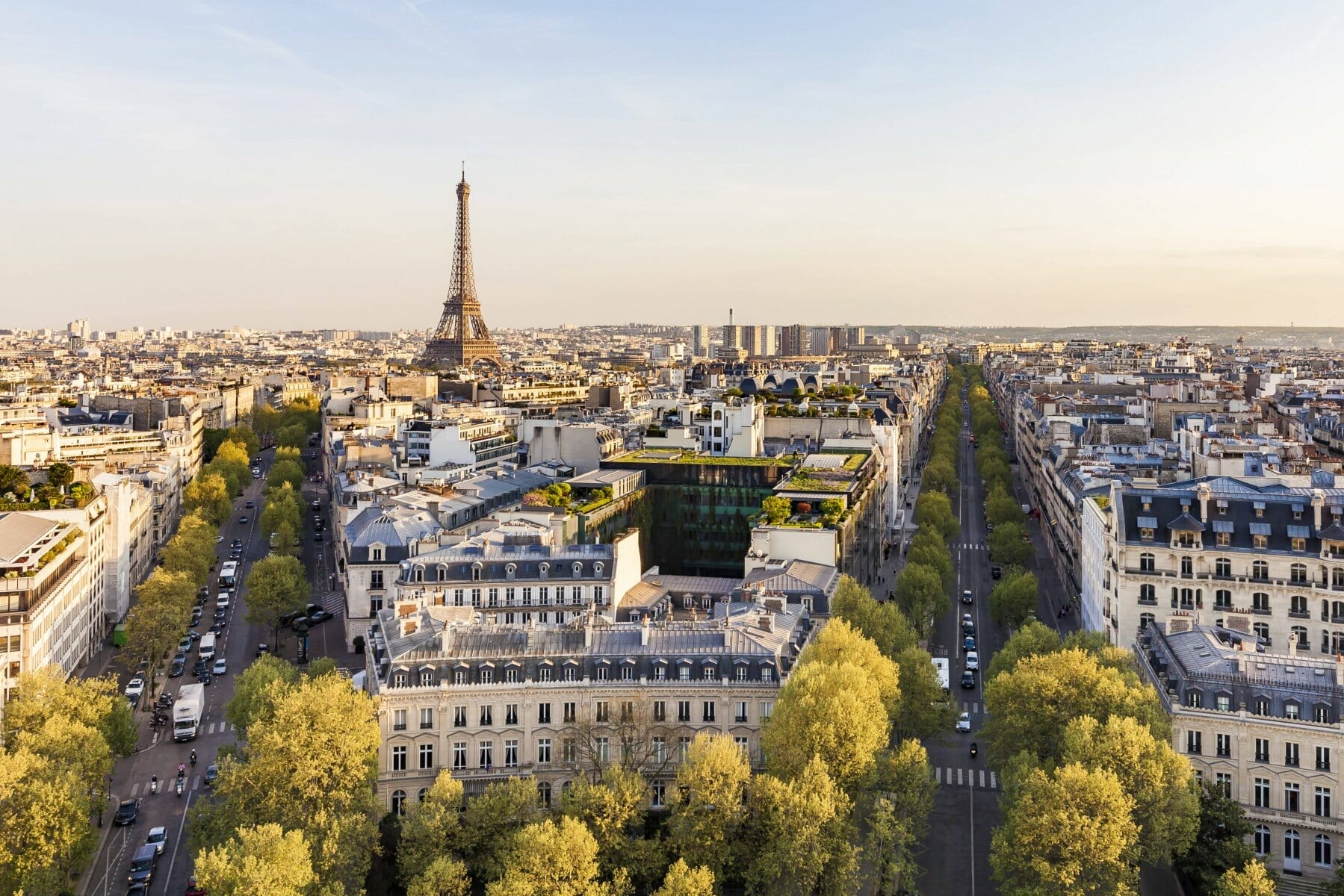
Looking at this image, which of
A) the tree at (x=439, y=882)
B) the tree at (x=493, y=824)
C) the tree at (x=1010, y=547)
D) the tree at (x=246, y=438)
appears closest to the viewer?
the tree at (x=439, y=882)

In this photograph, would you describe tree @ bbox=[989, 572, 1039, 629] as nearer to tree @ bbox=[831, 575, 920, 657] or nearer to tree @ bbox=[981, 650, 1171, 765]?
tree @ bbox=[831, 575, 920, 657]

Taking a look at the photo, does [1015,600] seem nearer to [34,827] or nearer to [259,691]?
[259,691]

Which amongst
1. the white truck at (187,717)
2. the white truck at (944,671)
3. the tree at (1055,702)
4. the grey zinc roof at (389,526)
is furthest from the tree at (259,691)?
the white truck at (944,671)

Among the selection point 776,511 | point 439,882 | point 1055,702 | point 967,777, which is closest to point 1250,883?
point 1055,702

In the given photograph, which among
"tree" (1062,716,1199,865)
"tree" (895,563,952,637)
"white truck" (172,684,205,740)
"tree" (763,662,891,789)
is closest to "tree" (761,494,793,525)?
"tree" (895,563,952,637)

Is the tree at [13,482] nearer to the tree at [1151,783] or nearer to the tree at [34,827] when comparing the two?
the tree at [34,827]

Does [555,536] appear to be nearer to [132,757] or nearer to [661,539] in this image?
[661,539]
